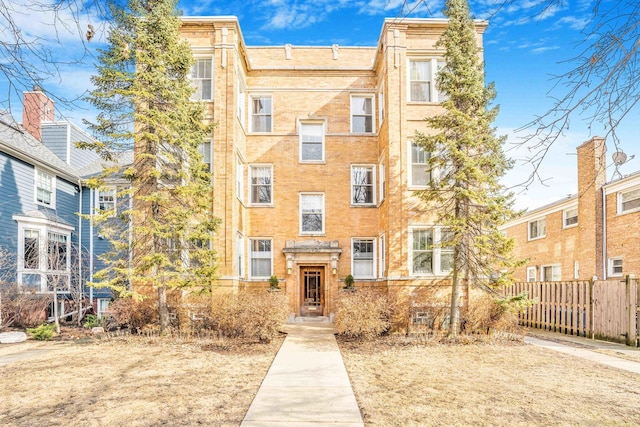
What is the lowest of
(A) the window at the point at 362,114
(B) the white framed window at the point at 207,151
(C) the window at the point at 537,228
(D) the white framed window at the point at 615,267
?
(D) the white framed window at the point at 615,267

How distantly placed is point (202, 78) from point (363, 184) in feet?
26.7

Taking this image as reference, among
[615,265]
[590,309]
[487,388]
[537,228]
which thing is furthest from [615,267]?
[487,388]

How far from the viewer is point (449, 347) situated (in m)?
11.5

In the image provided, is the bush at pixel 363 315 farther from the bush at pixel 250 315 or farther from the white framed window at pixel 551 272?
the white framed window at pixel 551 272

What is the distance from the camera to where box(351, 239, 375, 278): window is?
18.8m

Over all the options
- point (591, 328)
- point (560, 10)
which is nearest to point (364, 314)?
point (591, 328)

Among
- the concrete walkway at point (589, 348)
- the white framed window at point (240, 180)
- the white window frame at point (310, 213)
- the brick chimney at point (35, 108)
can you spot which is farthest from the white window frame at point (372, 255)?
the brick chimney at point (35, 108)

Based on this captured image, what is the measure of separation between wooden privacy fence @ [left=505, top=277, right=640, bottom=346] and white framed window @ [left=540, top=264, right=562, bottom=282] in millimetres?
9345

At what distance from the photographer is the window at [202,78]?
1689cm

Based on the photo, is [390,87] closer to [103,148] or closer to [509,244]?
[509,244]

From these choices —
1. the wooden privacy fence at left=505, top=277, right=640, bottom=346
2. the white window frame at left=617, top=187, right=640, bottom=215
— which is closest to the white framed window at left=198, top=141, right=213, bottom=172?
the wooden privacy fence at left=505, top=277, right=640, bottom=346

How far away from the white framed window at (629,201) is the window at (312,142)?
1364cm

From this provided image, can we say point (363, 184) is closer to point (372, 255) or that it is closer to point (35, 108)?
point (372, 255)

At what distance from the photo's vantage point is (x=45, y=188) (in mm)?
19016
